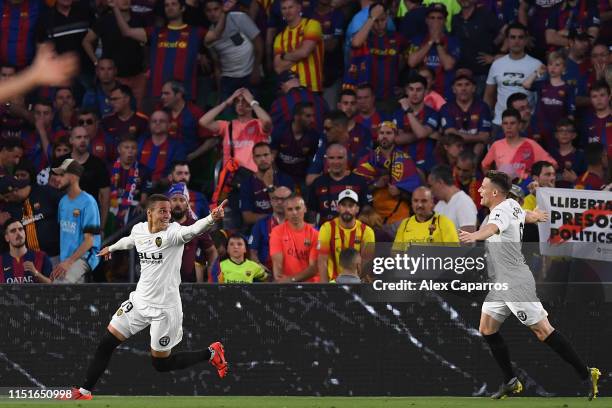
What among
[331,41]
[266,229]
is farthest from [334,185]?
[331,41]

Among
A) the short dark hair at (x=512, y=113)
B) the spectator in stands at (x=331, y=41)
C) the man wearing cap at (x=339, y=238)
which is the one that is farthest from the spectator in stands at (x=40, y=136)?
the short dark hair at (x=512, y=113)

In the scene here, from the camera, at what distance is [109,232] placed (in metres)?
15.9

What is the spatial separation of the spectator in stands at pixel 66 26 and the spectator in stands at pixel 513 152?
611cm

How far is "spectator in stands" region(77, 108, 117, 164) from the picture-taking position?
16672 millimetres

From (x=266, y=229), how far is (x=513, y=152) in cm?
310

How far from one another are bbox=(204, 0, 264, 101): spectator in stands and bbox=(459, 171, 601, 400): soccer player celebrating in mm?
6322

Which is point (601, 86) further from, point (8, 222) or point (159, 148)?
point (8, 222)

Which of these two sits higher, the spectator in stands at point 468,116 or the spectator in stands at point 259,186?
the spectator in stands at point 468,116

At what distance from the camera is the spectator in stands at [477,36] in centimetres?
1738

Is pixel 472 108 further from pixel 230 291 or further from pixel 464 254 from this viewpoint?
pixel 230 291

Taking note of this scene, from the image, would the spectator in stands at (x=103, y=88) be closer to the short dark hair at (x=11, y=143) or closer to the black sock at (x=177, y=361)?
the short dark hair at (x=11, y=143)

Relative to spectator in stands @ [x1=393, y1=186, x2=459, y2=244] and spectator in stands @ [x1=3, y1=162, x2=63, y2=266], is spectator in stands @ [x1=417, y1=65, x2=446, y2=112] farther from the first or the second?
spectator in stands @ [x1=3, y1=162, x2=63, y2=266]

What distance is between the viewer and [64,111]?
683 inches

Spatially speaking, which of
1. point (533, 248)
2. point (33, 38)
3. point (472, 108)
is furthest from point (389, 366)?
point (33, 38)
